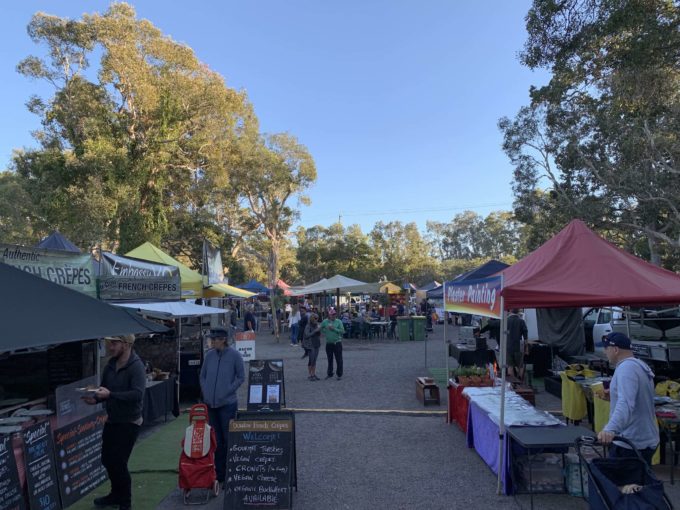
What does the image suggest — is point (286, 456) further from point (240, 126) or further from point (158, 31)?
point (240, 126)

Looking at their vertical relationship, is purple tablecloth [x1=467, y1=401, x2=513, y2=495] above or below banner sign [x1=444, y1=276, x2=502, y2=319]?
below

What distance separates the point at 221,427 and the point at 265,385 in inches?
104

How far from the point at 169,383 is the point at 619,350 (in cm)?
695

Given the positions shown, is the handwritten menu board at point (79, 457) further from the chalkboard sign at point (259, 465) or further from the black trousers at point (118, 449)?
the chalkboard sign at point (259, 465)

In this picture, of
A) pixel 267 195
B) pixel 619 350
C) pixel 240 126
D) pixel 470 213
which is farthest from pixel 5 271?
pixel 470 213

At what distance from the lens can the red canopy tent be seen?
4.95m

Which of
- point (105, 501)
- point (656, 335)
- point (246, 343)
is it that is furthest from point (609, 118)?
point (105, 501)

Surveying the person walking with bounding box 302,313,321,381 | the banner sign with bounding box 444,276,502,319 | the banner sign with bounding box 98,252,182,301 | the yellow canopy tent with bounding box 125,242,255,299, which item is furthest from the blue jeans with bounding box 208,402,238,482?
the yellow canopy tent with bounding box 125,242,255,299

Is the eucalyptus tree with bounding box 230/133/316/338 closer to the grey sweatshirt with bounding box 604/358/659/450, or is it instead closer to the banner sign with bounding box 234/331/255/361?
the banner sign with bounding box 234/331/255/361

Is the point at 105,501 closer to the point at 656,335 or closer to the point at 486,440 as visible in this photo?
the point at 486,440

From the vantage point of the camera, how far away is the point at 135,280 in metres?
7.41

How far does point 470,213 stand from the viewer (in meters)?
91.5

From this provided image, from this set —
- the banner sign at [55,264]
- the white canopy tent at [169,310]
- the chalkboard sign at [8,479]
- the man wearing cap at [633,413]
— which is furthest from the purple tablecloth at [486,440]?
the white canopy tent at [169,310]

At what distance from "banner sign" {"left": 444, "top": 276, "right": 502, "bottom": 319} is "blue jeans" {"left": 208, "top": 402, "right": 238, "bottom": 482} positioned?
298 cm
